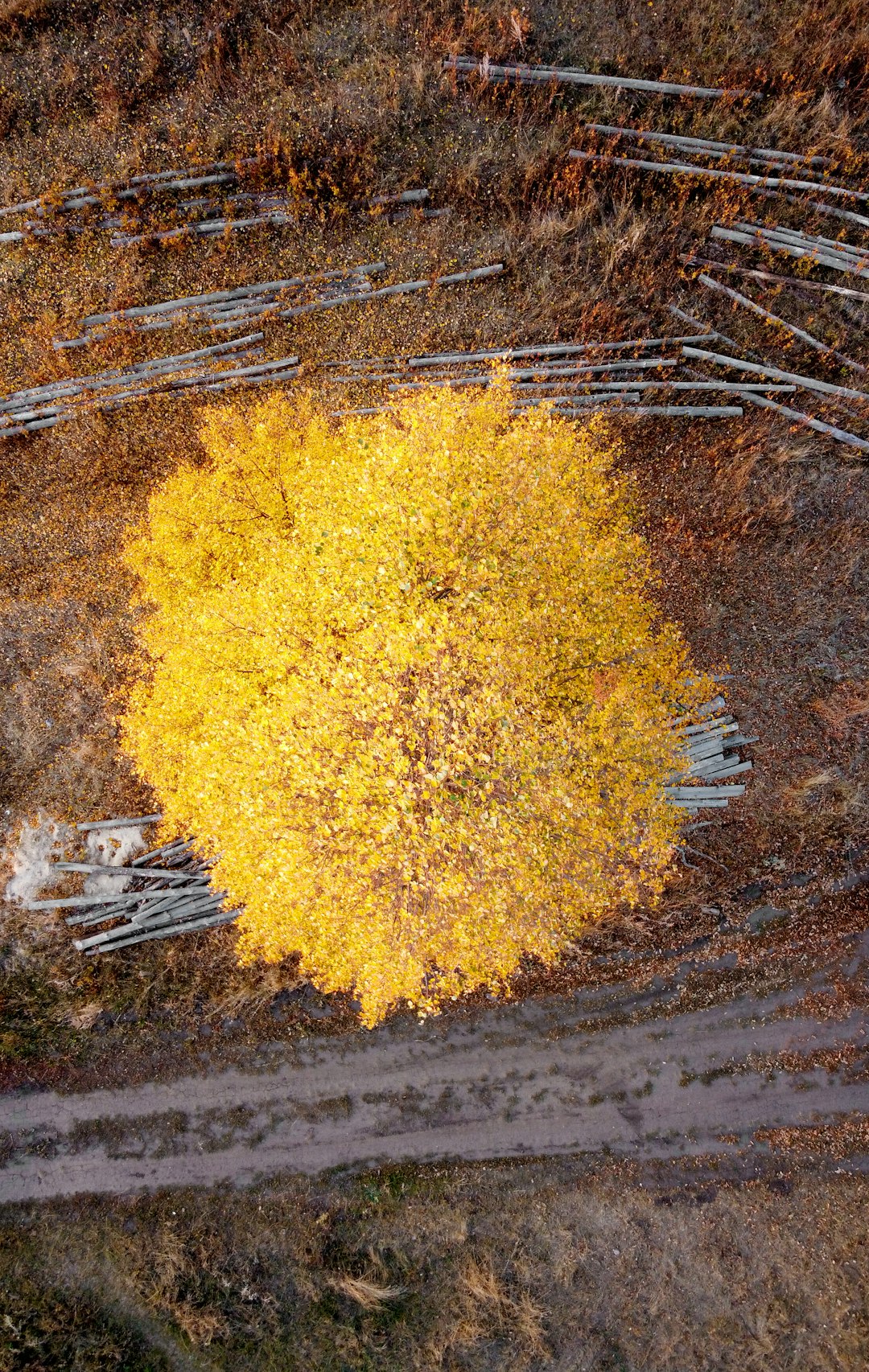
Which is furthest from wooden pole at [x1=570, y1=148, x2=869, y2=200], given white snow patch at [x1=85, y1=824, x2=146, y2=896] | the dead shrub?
white snow patch at [x1=85, y1=824, x2=146, y2=896]

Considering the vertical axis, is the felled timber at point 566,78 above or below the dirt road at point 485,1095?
above

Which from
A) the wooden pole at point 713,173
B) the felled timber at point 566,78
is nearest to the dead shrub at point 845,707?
the wooden pole at point 713,173

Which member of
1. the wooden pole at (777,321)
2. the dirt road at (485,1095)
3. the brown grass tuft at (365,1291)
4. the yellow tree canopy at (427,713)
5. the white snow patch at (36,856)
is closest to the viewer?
the yellow tree canopy at (427,713)

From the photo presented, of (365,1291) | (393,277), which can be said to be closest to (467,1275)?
(365,1291)

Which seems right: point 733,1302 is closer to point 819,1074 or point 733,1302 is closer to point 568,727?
point 819,1074

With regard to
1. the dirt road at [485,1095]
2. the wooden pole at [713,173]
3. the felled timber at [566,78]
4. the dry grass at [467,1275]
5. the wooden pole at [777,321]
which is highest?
the felled timber at [566,78]

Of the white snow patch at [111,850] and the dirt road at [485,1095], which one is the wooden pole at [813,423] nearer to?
the dirt road at [485,1095]

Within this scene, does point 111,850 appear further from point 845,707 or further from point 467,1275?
point 845,707
